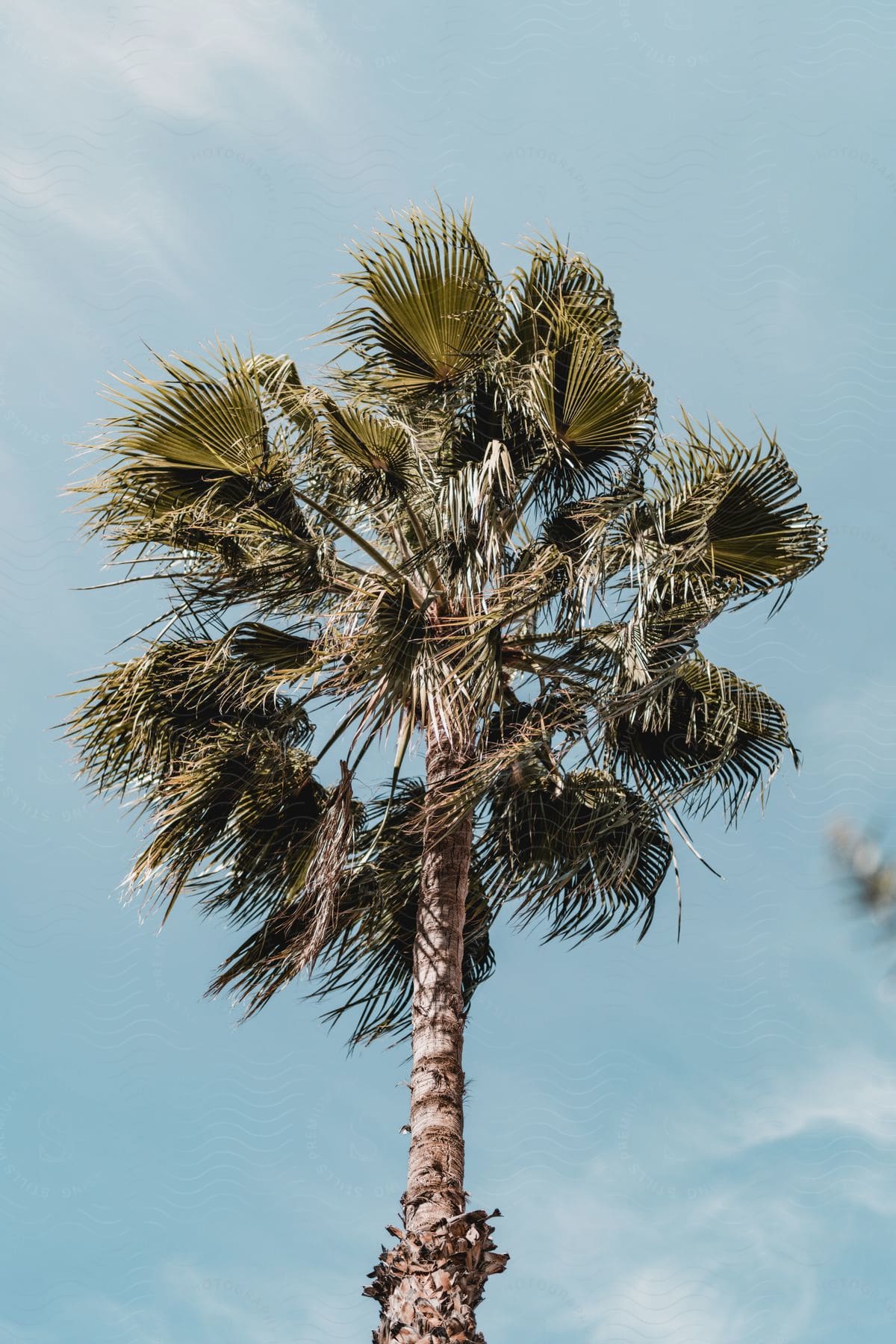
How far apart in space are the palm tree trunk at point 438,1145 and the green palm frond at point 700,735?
1239 millimetres

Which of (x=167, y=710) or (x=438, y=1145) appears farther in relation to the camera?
(x=167, y=710)

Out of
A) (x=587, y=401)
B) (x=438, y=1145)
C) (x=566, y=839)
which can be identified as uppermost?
(x=587, y=401)

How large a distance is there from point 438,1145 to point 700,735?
288cm

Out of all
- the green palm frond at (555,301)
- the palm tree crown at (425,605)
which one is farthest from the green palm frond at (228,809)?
the green palm frond at (555,301)

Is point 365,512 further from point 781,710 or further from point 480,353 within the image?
point 781,710

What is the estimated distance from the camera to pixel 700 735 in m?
6.91

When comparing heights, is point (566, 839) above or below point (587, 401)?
below

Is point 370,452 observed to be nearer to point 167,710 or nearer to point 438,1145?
point 167,710

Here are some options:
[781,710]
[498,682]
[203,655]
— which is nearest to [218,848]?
[203,655]

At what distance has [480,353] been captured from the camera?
21.5ft

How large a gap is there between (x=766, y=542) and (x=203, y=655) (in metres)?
3.20

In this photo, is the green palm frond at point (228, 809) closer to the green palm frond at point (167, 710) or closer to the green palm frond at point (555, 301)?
the green palm frond at point (167, 710)

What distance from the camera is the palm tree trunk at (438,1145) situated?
4.50 m

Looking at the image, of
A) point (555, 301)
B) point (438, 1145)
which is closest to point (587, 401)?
point (555, 301)
